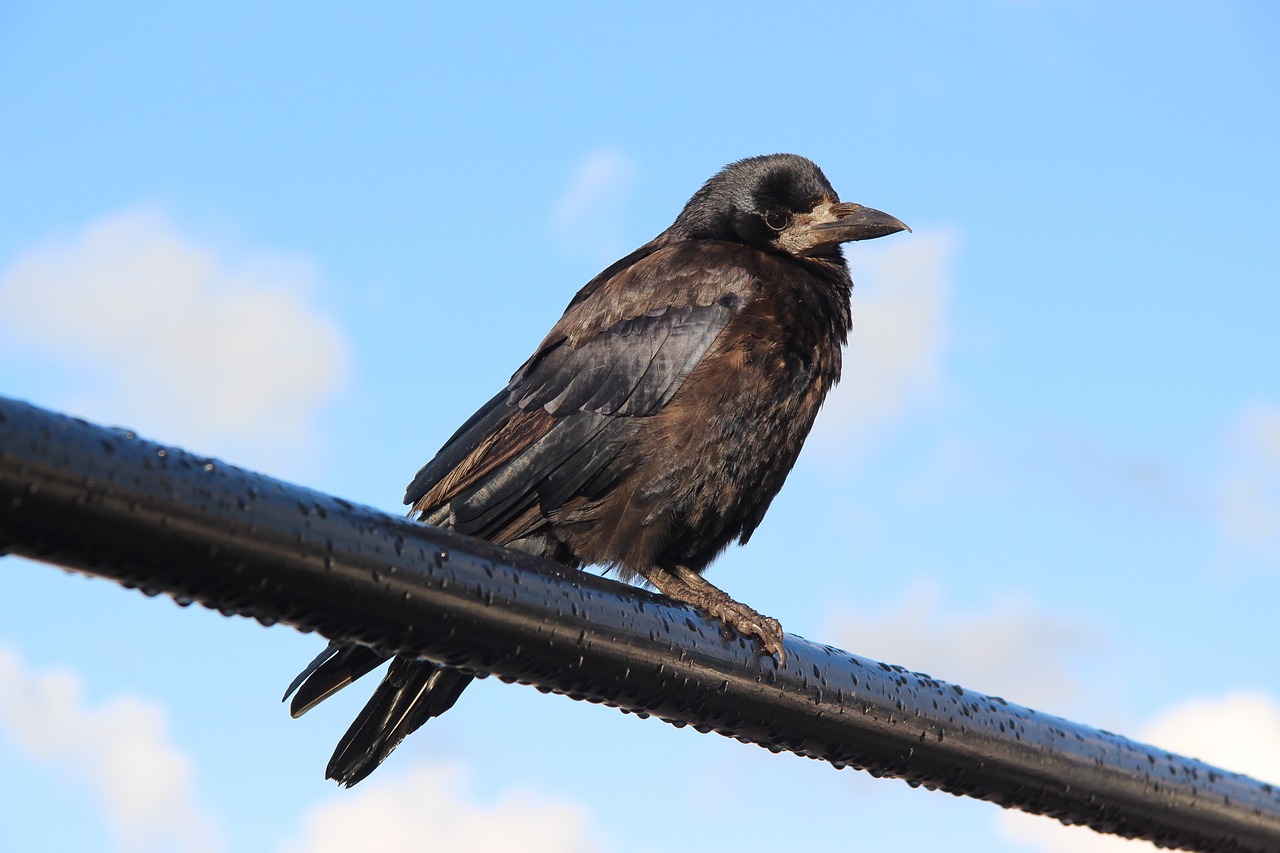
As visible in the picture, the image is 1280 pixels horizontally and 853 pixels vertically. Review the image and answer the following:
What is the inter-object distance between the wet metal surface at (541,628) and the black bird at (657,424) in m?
1.41

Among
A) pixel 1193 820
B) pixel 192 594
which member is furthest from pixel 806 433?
pixel 192 594

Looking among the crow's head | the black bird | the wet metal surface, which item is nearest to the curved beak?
the crow's head

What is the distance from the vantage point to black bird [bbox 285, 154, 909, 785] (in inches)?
174

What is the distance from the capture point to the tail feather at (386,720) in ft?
11.4

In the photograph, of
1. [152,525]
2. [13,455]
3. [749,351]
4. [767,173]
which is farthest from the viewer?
[767,173]

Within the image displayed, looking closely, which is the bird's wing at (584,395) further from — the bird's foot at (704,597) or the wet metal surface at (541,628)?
the wet metal surface at (541,628)

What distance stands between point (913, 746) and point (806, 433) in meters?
2.40

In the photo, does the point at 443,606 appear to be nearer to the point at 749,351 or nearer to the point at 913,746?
the point at 913,746

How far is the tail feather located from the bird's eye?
270cm

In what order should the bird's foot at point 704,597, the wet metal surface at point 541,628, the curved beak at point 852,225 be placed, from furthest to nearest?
the curved beak at point 852,225
the bird's foot at point 704,597
the wet metal surface at point 541,628

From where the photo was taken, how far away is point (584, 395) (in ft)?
15.1

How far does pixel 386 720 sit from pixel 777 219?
2.91 meters

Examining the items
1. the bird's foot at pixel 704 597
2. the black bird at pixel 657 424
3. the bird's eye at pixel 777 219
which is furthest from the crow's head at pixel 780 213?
the bird's foot at pixel 704 597

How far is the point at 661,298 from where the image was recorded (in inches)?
192
